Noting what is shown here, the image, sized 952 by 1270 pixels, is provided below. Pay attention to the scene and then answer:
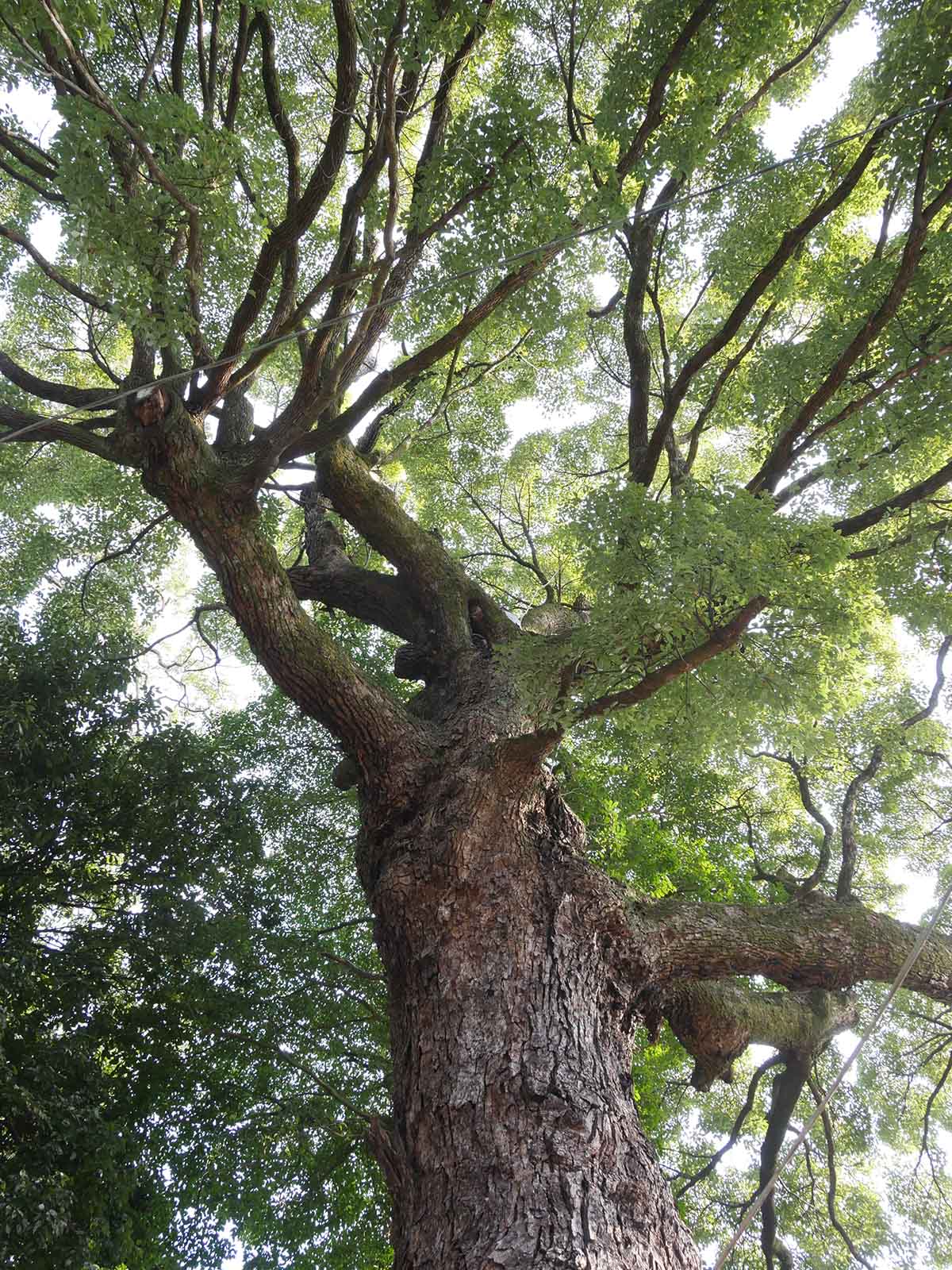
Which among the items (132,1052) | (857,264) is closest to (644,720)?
(857,264)

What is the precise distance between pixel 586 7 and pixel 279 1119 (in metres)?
7.18

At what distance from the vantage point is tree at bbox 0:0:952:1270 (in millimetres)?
2557

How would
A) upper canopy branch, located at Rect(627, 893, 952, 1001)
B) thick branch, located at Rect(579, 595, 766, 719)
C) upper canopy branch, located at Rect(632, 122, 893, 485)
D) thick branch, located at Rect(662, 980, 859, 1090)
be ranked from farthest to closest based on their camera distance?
thick branch, located at Rect(662, 980, 859, 1090)
upper canopy branch, located at Rect(627, 893, 952, 1001)
upper canopy branch, located at Rect(632, 122, 893, 485)
thick branch, located at Rect(579, 595, 766, 719)

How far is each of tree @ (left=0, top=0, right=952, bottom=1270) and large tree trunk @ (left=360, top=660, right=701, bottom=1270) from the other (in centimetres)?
1

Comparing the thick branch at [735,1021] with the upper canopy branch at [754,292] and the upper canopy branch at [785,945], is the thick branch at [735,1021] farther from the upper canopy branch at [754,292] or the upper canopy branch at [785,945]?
the upper canopy branch at [754,292]

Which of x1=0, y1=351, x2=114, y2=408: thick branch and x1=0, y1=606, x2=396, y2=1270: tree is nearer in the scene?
x1=0, y1=351, x2=114, y2=408: thick branch

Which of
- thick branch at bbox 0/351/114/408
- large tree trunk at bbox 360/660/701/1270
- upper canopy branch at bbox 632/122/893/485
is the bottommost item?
large tree trunk at bbox 360/660/701/1270

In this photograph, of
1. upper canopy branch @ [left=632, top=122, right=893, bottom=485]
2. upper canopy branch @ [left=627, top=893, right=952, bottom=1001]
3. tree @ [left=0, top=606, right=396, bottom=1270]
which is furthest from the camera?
tree @ [left=0, top=606, right=396, bottom=1270]

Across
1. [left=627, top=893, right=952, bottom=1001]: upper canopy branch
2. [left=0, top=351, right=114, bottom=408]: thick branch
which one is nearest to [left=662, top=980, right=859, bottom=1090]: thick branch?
[left=627, top=893, right=952, bottom=1001]: upper canopy branch

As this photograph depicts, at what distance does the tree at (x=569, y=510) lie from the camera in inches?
101

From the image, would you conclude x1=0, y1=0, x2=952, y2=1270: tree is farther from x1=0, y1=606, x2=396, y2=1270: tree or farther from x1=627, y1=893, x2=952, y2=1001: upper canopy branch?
x1=0, y1=606, x2=396, y2=1270: tree

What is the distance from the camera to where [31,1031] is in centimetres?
420

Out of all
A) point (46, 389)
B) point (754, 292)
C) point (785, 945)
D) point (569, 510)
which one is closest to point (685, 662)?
point (569, 510)

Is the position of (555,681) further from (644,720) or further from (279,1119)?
(279,1119)
